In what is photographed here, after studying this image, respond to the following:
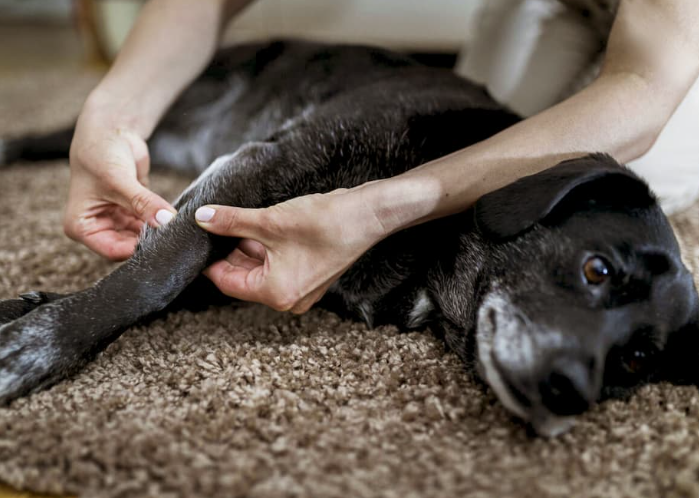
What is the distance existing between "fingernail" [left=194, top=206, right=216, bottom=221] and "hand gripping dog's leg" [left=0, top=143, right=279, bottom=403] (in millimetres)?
38

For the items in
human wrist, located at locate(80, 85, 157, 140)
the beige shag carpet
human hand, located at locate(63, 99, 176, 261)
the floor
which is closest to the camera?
the beige shag carpet

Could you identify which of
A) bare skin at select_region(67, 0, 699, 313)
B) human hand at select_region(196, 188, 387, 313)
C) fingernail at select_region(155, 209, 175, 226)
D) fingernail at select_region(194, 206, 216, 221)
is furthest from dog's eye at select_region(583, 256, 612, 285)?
fingernail at select_region(155, 209, 175, 226)

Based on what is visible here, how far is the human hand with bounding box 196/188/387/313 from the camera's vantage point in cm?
129

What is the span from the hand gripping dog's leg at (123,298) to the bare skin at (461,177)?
7 centimetres

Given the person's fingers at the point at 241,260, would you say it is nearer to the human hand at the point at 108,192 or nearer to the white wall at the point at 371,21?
the human hand at the point at 108,192

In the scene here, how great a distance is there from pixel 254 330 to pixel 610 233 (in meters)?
0.78

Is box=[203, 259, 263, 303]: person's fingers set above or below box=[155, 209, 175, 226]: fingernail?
below

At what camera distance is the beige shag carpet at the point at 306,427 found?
3.38ft

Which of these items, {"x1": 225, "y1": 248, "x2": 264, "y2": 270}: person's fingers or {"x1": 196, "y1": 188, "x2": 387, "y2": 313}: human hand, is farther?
{"x1": 225, "y1": 248, "x2": 264, "y2": 270}: person's fingers

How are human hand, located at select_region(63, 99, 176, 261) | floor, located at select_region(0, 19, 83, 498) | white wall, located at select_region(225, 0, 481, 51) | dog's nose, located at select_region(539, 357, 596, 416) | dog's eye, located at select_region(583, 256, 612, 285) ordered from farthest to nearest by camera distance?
floor, located at select_region(0, 19, 83, 498), white wall, located at select_region(225, 0, 481, 51), human hand, located at select_region(63, 99, 176, 261), dog's eye, located at select_region(583, 256, 612, 285), dog's nose, located at select_region(539, 357, 596, 416)

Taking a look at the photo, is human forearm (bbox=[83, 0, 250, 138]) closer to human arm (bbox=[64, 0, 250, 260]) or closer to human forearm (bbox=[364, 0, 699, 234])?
human arm (bbox=[64, 0, 250, 260])

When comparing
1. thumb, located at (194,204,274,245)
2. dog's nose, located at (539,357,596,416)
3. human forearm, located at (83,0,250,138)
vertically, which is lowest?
dog's nose, located at (539,357,596,416)

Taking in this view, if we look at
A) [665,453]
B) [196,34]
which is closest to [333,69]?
[196,34]

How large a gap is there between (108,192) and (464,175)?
82 cm
